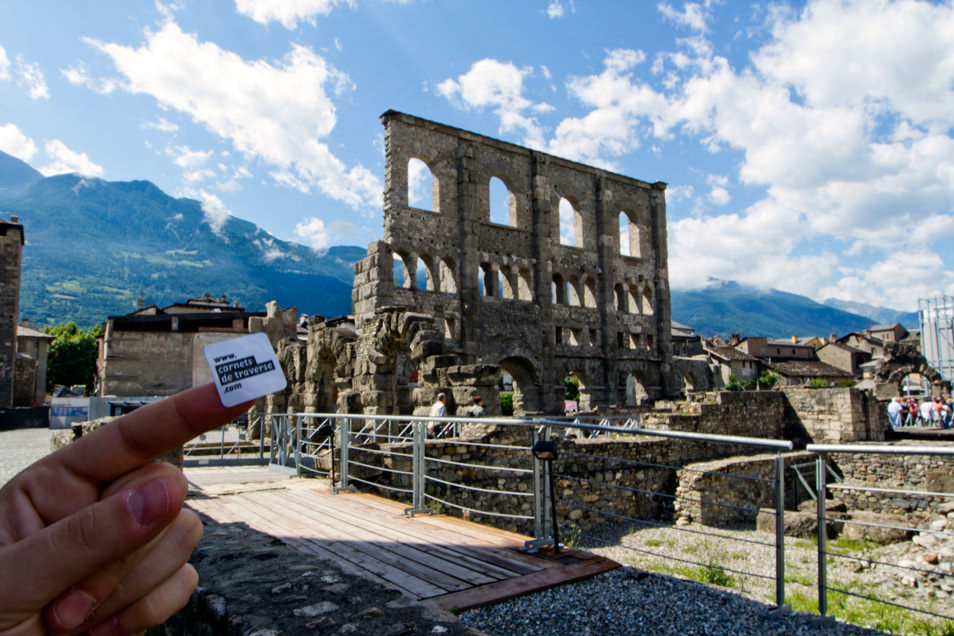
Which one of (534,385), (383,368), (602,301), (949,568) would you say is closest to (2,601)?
(949,568)

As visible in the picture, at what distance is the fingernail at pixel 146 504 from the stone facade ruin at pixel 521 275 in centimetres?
1621

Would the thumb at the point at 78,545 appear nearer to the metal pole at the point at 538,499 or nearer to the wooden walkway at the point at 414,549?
the wooden walkway at the point at 414,549

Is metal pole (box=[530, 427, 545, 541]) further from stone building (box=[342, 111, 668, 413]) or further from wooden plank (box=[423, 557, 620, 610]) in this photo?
stone building (box=[342, 111, 668, 413])

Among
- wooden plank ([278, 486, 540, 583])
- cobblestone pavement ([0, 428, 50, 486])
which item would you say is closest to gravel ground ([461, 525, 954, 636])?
wooden plank ([278, 486, 540, 583])

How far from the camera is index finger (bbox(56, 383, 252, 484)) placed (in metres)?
1.09

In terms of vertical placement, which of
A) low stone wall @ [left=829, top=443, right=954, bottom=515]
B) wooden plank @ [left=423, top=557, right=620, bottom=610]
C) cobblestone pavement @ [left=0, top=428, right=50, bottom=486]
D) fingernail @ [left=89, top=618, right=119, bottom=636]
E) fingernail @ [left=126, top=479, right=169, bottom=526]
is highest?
fingernail @ [left=126, top=479, right=169, bottom=526]

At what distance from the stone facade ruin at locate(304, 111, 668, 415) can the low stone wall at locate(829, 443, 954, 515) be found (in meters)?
11.4

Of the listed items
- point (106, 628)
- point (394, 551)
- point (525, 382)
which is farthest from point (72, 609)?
point (525, 382)

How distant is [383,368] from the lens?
51.1 feet

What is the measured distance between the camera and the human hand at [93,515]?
101 cm

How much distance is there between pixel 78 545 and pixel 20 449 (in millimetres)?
21766

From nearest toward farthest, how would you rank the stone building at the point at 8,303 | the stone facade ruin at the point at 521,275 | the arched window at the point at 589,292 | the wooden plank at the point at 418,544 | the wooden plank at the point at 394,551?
1. the wooden plank at the point at 394,551
2. the wooden plank at the point at 418,544
3. the stone facade ruin at the point at 521,275
4. the arched window at the point at 589,292
5. the stone building at the point at 8,303

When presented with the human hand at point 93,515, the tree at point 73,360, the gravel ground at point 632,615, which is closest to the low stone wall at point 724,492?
the gravel ground at point 632,615

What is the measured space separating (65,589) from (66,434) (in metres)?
8.82
